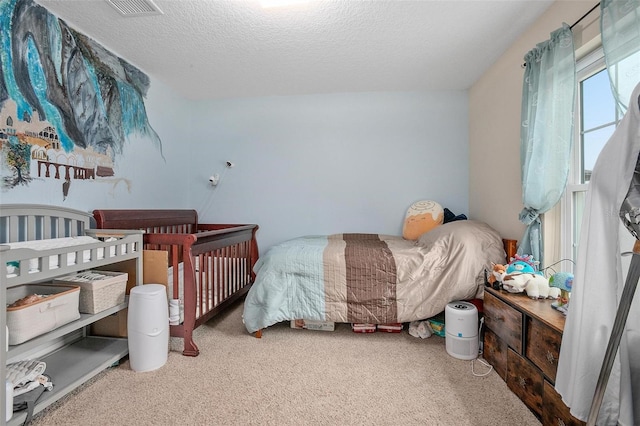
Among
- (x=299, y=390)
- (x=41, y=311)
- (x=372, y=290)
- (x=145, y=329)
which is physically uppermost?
(x=41, y=311)

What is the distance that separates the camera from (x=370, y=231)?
3.09m

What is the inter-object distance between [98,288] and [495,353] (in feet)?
7.51

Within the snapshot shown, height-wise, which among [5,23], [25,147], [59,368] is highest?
[5,23]

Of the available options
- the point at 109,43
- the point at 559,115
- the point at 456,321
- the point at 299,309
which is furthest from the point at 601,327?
the point at 109,43

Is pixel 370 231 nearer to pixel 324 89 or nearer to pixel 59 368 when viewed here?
pixel 324 89

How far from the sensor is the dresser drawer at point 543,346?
1.12 metres

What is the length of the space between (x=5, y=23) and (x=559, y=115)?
3.15 metres

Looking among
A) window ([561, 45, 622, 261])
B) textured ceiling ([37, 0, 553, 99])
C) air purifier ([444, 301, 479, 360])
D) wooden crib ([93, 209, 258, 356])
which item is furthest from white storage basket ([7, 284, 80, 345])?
window ([561, 45, 622, 261])

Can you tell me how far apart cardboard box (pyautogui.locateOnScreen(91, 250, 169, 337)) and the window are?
2540mm

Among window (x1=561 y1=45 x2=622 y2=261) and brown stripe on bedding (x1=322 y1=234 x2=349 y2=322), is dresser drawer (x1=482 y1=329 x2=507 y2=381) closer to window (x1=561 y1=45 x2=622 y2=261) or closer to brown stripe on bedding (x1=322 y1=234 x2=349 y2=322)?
window (x1=561 y1=45 x2=622 y2=261)

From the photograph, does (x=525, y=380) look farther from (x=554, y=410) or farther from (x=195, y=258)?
(x=195, y=258)

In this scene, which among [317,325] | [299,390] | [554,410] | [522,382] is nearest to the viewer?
[554,410]

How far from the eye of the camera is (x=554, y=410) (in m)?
1.11

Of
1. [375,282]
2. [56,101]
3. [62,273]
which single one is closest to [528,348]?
[375,282]
